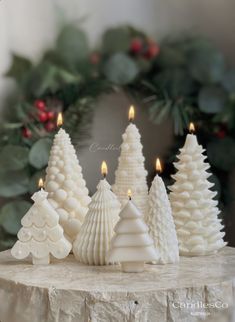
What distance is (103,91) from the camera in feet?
5.99

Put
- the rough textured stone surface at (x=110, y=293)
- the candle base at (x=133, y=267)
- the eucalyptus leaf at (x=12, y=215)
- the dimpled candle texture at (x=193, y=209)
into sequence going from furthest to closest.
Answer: the eucalyptus leaf at (x=12, y=215) < the dimpled candle texture at (x=193, y=209) < the candle base at (x=133, y=267) < the rough textured stone surface at (x=110, y=293)

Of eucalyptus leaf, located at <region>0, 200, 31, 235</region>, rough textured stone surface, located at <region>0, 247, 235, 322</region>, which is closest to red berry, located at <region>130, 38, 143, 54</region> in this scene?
eucalyptus leaf, located at <region>0, 200, 31, 235</region>

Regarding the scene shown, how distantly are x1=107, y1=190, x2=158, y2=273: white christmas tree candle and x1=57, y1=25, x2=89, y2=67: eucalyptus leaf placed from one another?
943mm

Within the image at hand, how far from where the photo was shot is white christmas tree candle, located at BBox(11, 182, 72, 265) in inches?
41.2

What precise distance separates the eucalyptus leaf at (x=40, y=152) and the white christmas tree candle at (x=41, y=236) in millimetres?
723

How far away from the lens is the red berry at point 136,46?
1.84 meters

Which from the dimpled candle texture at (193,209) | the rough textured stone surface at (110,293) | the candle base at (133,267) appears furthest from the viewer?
the dimpled candle texture at (193,209)

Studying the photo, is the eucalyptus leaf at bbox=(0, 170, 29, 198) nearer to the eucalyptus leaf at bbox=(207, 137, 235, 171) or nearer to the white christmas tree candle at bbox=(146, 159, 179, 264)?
the eucalyptus leaf at bbox=(207, 137, 235, 171)

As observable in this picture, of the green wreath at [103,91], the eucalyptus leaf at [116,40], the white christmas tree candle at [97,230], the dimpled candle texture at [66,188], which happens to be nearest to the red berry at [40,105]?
the green wreath at [103,91]

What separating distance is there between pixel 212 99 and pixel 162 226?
0.81m

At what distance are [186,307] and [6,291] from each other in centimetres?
27

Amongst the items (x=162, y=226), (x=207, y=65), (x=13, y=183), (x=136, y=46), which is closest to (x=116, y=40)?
(x=136, y=46)

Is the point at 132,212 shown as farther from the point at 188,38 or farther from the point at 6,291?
the point at 188,38

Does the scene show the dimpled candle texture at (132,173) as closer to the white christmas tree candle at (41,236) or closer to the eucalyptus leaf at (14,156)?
the white christmas tree candle at (41,236)
